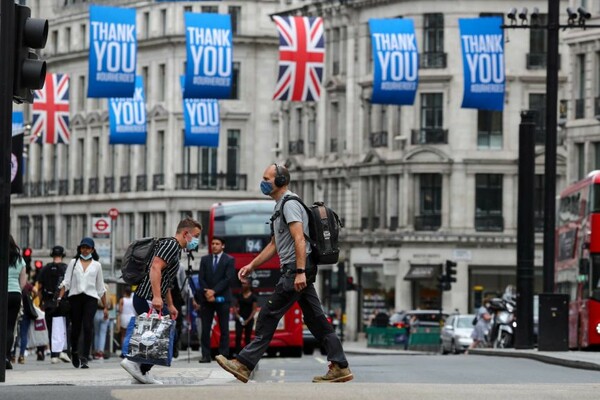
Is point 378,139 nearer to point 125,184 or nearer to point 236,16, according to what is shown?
point 236,16

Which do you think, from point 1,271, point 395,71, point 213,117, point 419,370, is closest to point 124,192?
point 213,117

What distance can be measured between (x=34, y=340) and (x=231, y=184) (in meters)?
72.8

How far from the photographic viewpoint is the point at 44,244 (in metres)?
117

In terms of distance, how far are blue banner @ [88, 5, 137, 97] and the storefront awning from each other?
39.9 metres

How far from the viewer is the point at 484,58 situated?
4597 cm

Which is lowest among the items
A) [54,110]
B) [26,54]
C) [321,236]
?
[321,236]

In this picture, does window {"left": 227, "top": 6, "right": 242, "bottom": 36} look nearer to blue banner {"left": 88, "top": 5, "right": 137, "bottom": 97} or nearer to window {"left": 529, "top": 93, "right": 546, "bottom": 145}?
window {"left": 529, "top": 93, "right": 546, "bottom": 145}

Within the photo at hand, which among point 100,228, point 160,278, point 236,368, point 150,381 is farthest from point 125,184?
point 236,368

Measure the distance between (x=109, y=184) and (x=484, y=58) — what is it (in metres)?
66.4

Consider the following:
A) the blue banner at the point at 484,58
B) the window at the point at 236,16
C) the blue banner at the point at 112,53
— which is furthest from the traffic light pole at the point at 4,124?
the window at the point at 236,16

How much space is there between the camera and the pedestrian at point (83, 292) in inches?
1034

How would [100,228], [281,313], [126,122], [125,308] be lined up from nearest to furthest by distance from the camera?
[281,313]
[125,308]
[100,228]
[126,122]

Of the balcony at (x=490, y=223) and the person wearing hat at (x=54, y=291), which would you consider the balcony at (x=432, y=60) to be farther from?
the person wearing hat at (x=54, y=291)

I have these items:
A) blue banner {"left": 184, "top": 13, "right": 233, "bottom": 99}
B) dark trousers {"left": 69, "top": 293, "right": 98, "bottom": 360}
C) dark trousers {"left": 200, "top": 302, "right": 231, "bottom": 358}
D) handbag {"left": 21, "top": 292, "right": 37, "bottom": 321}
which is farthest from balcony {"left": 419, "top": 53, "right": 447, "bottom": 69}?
dark trousers {"left": 69, "top": 293, "right": 98, "bottom": 360}
